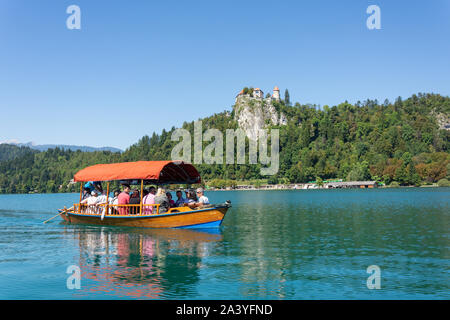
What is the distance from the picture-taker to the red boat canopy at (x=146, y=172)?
95.1 ft

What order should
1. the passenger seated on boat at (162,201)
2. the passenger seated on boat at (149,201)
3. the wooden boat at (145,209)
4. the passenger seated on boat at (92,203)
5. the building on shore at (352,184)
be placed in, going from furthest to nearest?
the building on shore at (352,184) < the passenger seated on boat at (92,203) < the passenger seated on boat at (149,201) < the passenger seated on boat at (162,201) < the wooden boat at (145,209)

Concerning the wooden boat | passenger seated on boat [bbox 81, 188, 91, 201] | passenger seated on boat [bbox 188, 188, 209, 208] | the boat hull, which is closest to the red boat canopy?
the wooden boat

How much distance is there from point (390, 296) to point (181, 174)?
2170cm

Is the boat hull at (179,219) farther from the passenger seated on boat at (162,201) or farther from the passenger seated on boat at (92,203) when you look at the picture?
the passenger seated on boat at (92,203)

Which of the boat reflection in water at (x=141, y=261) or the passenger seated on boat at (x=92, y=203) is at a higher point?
the passenger seated on boat at (x=92, y=203)

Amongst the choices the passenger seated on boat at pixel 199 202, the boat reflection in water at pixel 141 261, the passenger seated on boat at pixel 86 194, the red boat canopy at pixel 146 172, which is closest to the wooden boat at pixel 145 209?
the red boat canopy at pixel 146 172

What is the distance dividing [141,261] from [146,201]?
10.9 m

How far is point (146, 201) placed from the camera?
2923cm

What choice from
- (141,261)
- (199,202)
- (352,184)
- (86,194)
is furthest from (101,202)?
(352,184)

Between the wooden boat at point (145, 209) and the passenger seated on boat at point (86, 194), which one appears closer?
the wooden boat at point (145, 209)

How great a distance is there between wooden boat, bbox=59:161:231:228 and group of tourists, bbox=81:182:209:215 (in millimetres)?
69

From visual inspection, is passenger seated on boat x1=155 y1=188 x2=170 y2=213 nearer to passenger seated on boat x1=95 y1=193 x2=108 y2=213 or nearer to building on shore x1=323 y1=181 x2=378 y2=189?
passenger seated on boat x1=95 y1=193 x2=108 y2=213

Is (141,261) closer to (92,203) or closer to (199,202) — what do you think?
(199,202)
